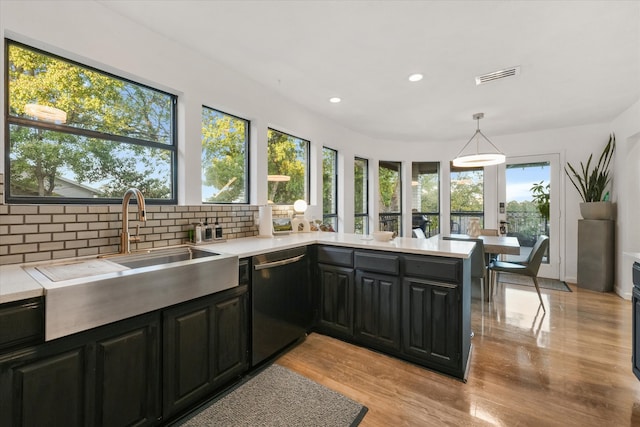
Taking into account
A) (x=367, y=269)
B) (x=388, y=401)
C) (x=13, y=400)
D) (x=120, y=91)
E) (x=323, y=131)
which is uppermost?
(x=323, y=131)

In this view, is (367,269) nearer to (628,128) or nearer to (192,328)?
(192,328)

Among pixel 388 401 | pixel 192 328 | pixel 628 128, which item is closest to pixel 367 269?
pixel 388 401

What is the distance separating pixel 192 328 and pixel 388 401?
1319 millimetres

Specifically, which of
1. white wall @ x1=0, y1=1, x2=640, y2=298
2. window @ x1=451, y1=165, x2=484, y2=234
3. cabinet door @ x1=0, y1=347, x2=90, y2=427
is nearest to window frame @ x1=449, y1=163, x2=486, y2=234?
window @ x1=451, y1=165, x2=484, y2=234

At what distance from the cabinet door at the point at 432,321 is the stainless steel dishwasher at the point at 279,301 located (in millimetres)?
887

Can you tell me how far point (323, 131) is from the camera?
424cm

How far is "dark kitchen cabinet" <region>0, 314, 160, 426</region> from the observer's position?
106cm

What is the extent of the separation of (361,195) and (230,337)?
404cm

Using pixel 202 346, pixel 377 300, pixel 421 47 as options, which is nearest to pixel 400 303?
pixel 377 300

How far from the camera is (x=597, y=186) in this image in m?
4.25

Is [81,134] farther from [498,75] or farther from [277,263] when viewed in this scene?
[498,75]

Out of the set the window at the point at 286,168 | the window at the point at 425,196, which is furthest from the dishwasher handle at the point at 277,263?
the window at the point at 425,196

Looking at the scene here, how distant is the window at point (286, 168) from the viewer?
11.5 feet

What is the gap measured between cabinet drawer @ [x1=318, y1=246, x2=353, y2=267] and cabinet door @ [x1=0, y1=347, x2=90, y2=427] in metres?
1.78
